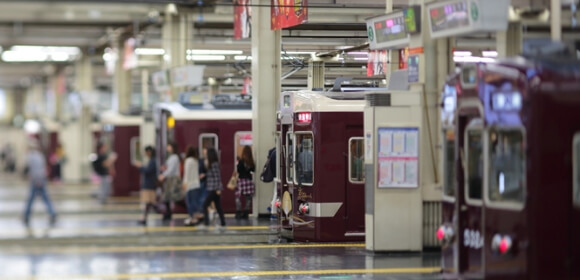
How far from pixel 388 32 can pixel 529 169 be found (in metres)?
7.91

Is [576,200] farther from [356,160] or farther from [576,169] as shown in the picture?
[356,160]

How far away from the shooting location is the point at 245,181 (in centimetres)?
2341

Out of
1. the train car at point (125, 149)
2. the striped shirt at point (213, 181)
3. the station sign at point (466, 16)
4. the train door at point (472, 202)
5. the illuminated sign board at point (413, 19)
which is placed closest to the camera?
the train door at point (472, 202)

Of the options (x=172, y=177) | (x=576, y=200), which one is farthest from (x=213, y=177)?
(x=576, y=200)

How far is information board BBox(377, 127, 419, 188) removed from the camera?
16.8 m

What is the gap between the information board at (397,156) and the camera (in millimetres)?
16750

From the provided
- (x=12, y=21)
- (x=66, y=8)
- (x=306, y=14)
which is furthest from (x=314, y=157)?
(x=12, y=21)

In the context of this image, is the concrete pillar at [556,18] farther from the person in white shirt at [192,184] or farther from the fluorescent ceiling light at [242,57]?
the fluorescent ceiling light at [242,57]

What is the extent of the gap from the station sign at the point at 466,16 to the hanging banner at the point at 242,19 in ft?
28.4

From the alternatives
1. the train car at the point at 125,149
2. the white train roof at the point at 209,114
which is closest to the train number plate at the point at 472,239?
the white train roof at the point at 209,114

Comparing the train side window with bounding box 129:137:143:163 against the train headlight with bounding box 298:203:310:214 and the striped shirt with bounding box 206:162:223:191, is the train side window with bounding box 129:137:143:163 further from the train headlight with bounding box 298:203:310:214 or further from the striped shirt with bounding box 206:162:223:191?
the train headlight with bounding box 298:203:310:214

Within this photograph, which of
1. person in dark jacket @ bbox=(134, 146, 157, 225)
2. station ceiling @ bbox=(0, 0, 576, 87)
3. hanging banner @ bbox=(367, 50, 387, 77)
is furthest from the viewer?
person in dark jacket @ bbox=(134, 146, 157, 225)

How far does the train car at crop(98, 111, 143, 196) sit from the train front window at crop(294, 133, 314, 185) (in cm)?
1450

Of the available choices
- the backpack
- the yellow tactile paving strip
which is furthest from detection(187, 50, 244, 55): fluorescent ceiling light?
the yellow tactile paving strip
